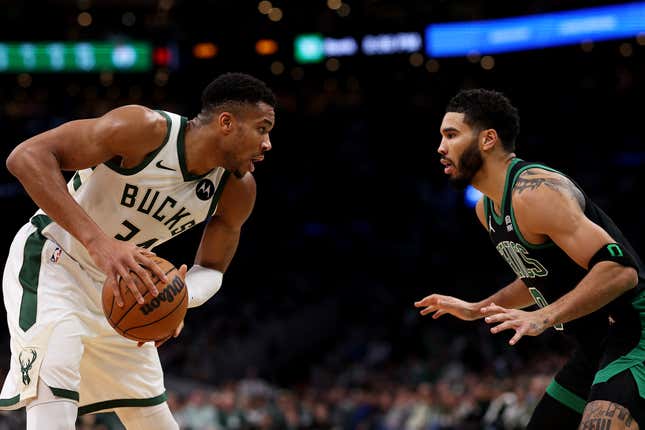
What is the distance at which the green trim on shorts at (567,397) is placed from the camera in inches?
164

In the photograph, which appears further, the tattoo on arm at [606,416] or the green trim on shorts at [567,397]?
the green trim on shorts at [567,397]

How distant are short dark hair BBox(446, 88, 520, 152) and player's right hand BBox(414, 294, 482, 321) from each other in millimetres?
768

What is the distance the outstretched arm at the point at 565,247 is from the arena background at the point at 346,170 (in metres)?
8.30

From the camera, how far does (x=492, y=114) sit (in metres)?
4.23

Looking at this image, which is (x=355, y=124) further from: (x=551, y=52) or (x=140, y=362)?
(x=140, y=362)

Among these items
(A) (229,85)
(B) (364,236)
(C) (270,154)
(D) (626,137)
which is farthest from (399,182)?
(A) (229,85)

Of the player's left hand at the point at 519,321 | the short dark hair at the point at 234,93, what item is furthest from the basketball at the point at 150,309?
the player's left hand at the point at 519,321

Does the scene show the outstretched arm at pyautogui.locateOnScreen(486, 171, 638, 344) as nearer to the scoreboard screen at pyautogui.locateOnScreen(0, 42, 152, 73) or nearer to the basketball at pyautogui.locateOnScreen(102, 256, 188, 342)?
the basketball at pyautogui.locateOnScreen(102, 256, 188, 342)

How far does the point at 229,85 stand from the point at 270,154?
18602 millimetres

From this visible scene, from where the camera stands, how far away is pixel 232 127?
4238 millimetres

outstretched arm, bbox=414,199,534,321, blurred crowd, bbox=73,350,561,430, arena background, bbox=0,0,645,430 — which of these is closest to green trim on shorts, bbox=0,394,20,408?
outstretched arm, bbox=414,199,534,321

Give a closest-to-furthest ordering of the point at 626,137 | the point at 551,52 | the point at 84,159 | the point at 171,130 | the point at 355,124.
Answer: the point at 84,159 < the point at 171,130 < the point at 626,137 < the point at 551,52 < the point at 355,124

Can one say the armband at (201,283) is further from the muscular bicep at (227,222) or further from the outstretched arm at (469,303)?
the outstretched arm at (469,303)

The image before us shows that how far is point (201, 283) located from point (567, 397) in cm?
184
